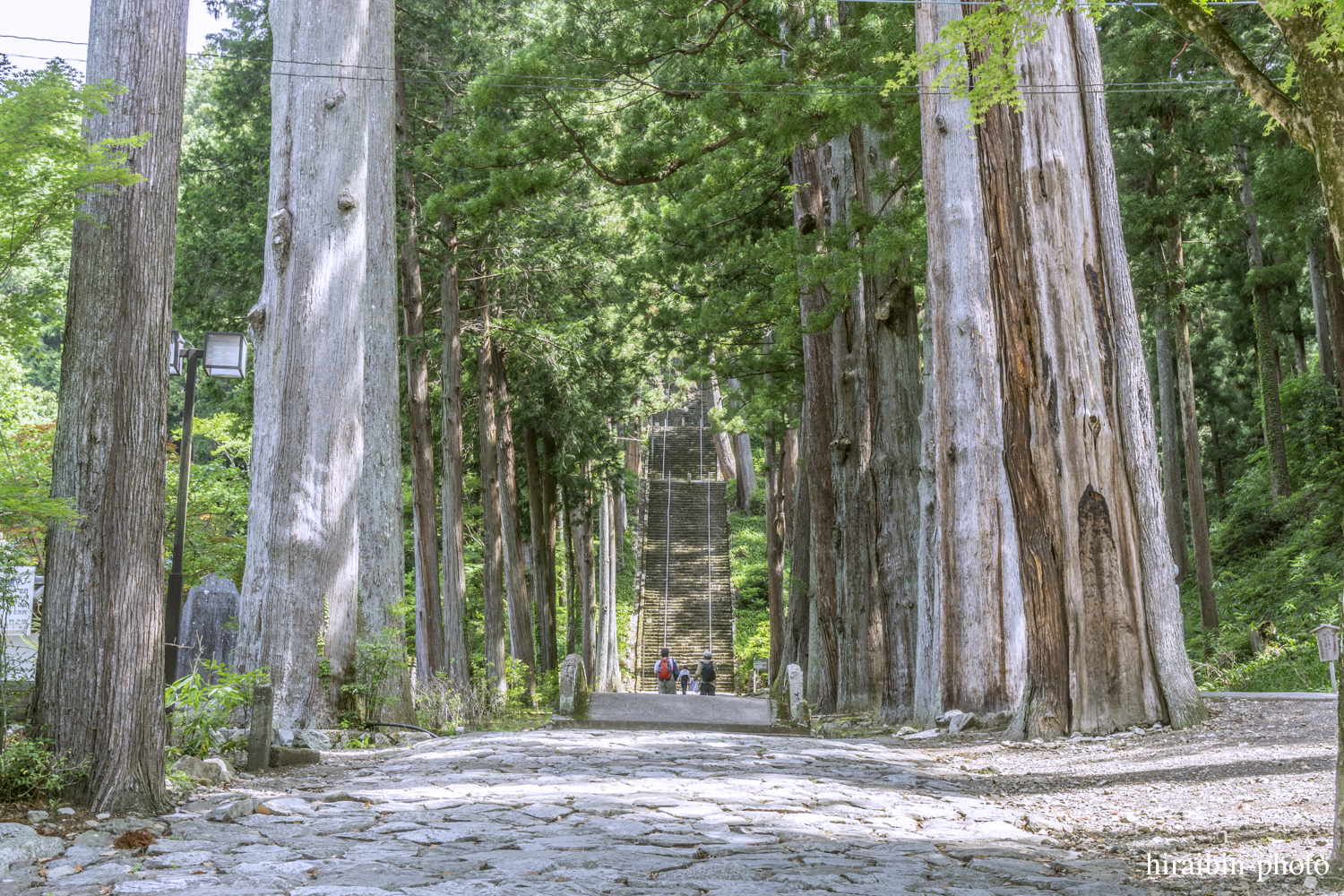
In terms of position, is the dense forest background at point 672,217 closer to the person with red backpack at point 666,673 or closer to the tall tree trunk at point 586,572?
the tall tree trunk at point 586,572

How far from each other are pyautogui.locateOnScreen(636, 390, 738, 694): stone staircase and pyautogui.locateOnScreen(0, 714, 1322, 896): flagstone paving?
25.7 meters

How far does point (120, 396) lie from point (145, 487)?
46cm

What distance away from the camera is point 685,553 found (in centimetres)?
3928

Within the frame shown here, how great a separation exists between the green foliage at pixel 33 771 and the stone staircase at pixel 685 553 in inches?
1086

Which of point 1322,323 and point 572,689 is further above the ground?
point 1322,323

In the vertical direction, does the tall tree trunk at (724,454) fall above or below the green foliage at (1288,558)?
above

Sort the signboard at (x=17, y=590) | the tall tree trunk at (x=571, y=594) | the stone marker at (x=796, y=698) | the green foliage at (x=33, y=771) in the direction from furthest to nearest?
the tall tree trunk at (x=571, y=594) → the stone marker at (x=796, y=698) → the signboard at (x=17, y=590) → the green foliage at (x=33, y=771)

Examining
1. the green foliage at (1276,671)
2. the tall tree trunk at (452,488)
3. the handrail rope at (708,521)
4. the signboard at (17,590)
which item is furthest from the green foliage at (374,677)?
the handrail rope at (708,521)

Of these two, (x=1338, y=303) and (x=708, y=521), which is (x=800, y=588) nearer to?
(x=1338, y=303)

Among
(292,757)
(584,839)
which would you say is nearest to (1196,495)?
(292,757)

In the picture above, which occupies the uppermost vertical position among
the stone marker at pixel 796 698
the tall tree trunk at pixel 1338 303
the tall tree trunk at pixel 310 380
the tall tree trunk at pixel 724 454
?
the tall tree trunk at pixel 724 454

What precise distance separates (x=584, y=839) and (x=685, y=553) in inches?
1368

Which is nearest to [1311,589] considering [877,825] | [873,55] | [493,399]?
[873,55]

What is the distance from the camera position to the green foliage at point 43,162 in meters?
4.62
